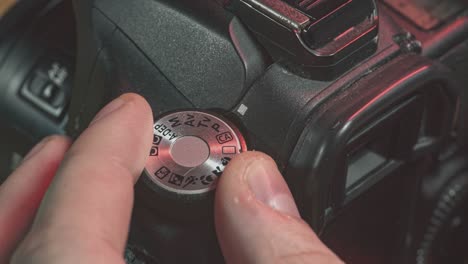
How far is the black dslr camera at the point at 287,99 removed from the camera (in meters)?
0.51

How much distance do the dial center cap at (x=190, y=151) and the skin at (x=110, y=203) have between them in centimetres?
2

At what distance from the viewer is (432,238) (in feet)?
2.21

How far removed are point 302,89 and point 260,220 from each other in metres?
0.11

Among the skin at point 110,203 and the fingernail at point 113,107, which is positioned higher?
the fingernail at point 113,107

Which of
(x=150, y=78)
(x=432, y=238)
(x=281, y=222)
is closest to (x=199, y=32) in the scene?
(x=150, y=78)

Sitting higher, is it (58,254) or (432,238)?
(58,254)

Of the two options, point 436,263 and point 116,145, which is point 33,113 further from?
point 436,263

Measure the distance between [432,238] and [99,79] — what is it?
324mm

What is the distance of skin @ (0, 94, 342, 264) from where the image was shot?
42 centimetres

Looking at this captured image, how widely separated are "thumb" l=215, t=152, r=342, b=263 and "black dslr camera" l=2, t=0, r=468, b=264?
0.03 m

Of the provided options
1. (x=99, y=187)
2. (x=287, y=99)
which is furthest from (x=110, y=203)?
(x=287, y=99)

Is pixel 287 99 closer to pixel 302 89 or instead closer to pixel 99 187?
pixel 302 89

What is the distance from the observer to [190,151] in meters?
0.51

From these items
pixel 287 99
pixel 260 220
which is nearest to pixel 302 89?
pixel 287 99
